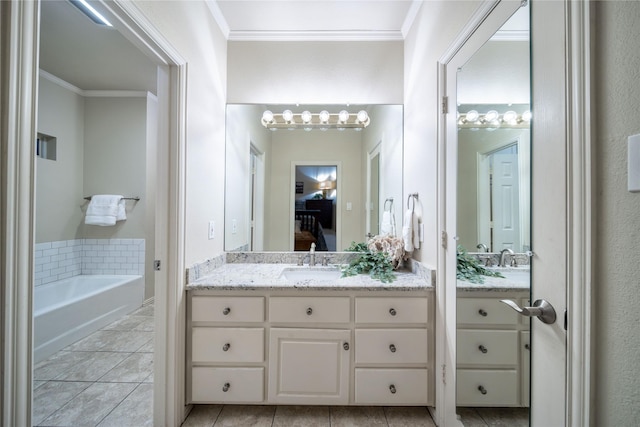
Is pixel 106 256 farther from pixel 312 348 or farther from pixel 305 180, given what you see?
pixel 312 348

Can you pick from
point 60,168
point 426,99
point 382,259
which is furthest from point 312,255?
point 60,168

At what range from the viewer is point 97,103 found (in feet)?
10.5

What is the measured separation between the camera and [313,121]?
2137 millimetres

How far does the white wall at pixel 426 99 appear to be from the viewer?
139 cm

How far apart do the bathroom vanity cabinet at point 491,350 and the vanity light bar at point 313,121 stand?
1475 millimetres

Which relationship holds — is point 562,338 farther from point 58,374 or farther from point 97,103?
point 97,103

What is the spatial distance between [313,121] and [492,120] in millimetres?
1372

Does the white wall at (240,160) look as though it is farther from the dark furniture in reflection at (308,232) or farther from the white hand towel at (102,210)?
the white hand towel at (102,210)

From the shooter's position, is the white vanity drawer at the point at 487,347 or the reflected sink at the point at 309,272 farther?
the reflected sink at the point at 309,272

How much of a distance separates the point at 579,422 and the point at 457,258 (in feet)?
2.33

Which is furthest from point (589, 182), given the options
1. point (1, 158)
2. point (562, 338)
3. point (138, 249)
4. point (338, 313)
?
point (138, 249)

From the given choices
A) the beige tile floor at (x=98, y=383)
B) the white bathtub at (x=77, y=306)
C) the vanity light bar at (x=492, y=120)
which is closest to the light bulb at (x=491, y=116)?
the vanity light bar at (x=492, y=120)

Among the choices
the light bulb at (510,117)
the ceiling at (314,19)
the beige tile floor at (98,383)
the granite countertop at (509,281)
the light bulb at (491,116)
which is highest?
the ceiling at (314,19)

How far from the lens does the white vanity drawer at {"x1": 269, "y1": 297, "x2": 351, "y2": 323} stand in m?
1.51
